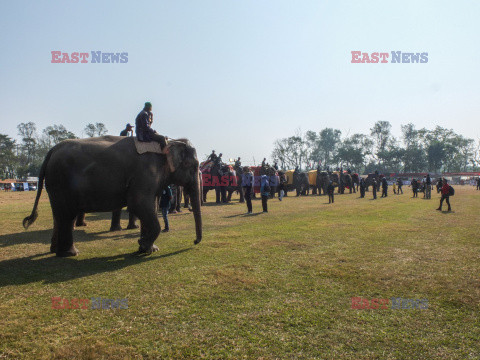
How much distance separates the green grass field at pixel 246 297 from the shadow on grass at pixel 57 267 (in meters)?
0.02

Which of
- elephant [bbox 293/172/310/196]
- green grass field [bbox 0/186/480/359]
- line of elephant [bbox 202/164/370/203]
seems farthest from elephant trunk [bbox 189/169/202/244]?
elephant [bbox 293/172/310/196]

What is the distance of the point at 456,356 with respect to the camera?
2.85 metres

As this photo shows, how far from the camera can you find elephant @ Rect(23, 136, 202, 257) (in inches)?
247

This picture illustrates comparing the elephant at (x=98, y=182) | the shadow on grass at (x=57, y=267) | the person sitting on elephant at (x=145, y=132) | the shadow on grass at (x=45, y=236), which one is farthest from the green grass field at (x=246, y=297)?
the person sitting on elephant at (x=145, y=132)

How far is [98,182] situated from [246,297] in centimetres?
400

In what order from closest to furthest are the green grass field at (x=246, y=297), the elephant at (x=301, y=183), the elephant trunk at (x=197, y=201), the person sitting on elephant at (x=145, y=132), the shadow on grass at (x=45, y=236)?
the green grass field at (x=246, y=297) → the person sitting on elephant at (x=145, y=132) → the elephant trunk at (x=197, y=201) → the shadow on grass at (x=45, y=236) → the elephant at (x=301, y=183)

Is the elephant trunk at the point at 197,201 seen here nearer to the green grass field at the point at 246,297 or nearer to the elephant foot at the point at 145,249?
the green grass field at the point at 246,297

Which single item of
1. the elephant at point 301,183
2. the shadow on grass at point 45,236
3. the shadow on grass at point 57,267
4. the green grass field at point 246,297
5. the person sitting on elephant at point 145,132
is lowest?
the green grass field at point 246,297

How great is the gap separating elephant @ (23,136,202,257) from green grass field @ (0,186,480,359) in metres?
0.69

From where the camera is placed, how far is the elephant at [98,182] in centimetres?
627

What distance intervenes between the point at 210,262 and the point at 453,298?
390cm

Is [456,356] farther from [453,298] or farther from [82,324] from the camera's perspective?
[82,324]

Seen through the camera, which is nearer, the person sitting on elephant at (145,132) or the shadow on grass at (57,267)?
the shadow on grass at (57,267)

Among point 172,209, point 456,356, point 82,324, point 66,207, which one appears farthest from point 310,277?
point 172,209
